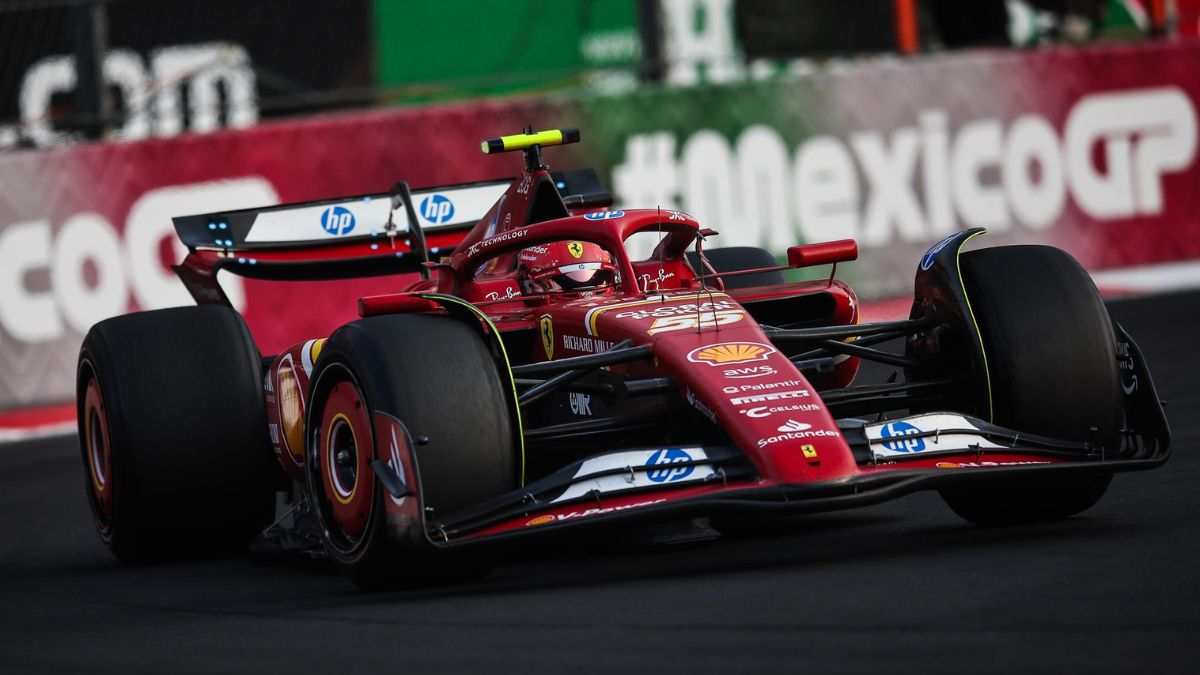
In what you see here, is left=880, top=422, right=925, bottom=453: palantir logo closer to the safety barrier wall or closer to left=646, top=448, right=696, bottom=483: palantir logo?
left=646, top=448, right=696, bottom=483: palantir logo

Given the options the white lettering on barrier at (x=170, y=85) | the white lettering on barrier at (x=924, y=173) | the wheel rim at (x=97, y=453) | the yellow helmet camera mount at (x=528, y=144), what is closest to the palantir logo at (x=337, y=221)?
the yellow helmet camera mount at (x=528, y=144)

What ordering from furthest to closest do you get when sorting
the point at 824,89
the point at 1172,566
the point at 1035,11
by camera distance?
the point at 1035,11 < the point at 824,89 < the point at 1172,566

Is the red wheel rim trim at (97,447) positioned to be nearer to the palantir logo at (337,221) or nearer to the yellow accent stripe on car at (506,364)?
the palantir logo at (337,221)

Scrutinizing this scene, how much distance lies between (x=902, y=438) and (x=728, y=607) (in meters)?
1.00

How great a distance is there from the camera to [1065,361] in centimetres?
654

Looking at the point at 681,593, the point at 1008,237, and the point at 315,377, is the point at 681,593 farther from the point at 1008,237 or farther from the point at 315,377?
the point at 1008,237

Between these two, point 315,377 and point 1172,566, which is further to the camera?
point 315,377

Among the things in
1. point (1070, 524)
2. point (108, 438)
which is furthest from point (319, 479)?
point (1070, 524)

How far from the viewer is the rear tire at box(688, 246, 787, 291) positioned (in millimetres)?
8875

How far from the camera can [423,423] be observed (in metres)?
6.01

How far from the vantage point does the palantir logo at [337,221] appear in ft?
30.3

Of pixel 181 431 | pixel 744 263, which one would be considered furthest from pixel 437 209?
pixel 181 431

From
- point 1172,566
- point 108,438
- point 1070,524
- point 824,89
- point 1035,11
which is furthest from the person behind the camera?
point 1035,11

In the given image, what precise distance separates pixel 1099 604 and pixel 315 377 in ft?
9.30
